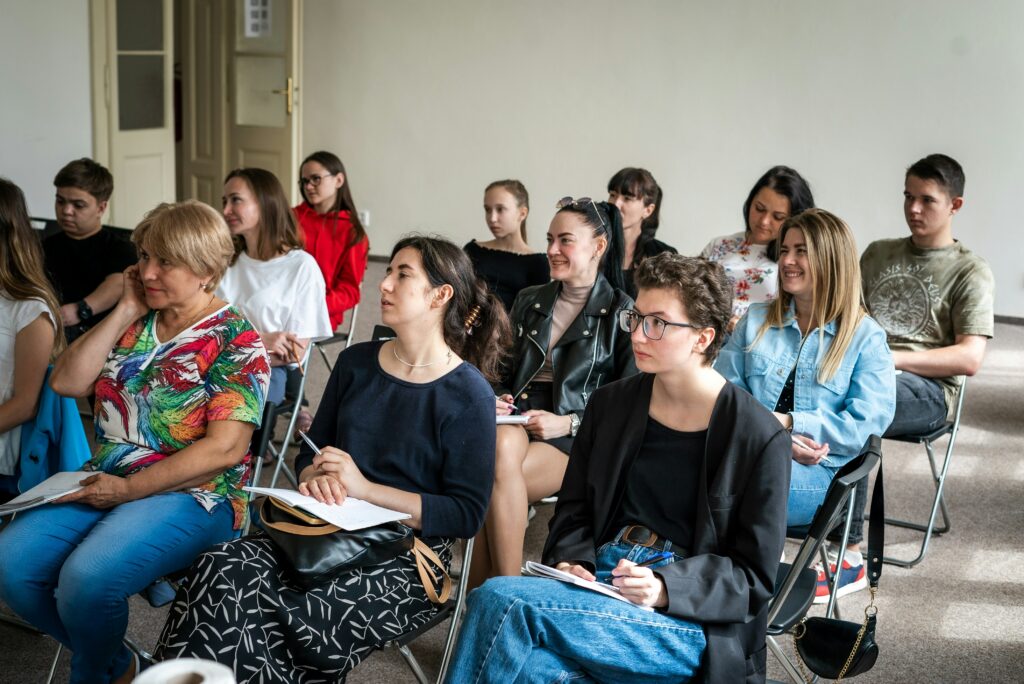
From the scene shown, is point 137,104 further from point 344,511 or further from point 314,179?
Answer: point 344,511

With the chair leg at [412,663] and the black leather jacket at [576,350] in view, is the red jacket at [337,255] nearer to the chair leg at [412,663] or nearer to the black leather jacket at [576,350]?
the black leather jacket at [576,350]

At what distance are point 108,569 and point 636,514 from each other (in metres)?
1.11

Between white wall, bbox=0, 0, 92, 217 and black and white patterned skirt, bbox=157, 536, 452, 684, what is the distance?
15.5ft

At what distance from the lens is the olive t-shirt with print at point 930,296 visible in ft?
11.7

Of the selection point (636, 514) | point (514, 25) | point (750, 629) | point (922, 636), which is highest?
point (514, 25)

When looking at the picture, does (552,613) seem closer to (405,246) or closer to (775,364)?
(405,246)

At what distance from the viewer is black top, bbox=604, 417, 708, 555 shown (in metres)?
2.04

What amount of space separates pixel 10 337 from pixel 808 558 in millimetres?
2038

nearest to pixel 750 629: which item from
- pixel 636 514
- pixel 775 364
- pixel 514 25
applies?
pixel 636 514

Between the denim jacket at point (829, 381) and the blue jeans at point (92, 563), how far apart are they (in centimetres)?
154

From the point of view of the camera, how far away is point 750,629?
194cm

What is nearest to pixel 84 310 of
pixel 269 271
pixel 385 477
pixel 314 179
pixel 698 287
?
pixel 269 271

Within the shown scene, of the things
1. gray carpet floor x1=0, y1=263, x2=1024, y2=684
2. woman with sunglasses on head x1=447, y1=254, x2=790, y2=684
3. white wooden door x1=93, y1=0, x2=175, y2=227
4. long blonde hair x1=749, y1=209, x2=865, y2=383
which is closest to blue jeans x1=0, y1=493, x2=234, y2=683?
gray carpet floor x1=0, y1=263, x2=1024, y2=684

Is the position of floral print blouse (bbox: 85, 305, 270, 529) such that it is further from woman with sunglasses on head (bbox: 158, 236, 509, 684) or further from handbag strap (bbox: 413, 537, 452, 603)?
handbag strap (bbox: 413, 537, 452, 603)
